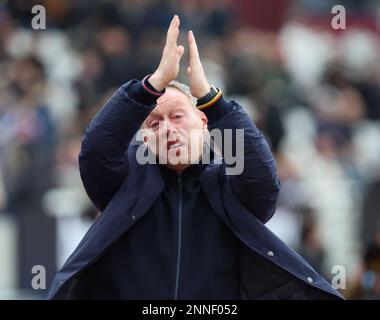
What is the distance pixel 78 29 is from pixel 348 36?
153 inches

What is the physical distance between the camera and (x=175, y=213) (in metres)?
5.55

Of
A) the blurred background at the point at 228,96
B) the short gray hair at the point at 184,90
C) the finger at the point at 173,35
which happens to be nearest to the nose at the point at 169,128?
the short gray hair at the point at 184,90

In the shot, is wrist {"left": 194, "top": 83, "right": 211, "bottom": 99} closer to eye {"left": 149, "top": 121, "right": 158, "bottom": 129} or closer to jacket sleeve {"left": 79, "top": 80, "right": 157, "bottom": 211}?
jacket sleeve {"left": 79, "top": 80, "right": 157, "bottom": 211}

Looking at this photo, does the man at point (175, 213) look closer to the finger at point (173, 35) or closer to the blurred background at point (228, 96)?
the finger at point (173, 35)

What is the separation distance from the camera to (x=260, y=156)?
541 centimetres

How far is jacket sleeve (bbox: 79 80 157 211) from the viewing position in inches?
211

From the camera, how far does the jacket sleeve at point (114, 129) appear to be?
537 cm

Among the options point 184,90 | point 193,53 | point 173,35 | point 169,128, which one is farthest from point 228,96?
point 173,35

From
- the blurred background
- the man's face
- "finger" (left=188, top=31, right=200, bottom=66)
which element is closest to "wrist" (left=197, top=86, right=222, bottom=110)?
"finger" (left=188, top=31, right=200, bottom=66)

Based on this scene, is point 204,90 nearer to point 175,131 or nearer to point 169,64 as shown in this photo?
point 169,64

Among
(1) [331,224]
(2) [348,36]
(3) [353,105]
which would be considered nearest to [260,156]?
(1) [331,224]

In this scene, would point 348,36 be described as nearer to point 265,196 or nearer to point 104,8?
point 104,8

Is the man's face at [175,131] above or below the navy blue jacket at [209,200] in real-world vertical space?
above

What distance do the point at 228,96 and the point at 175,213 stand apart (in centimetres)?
869
